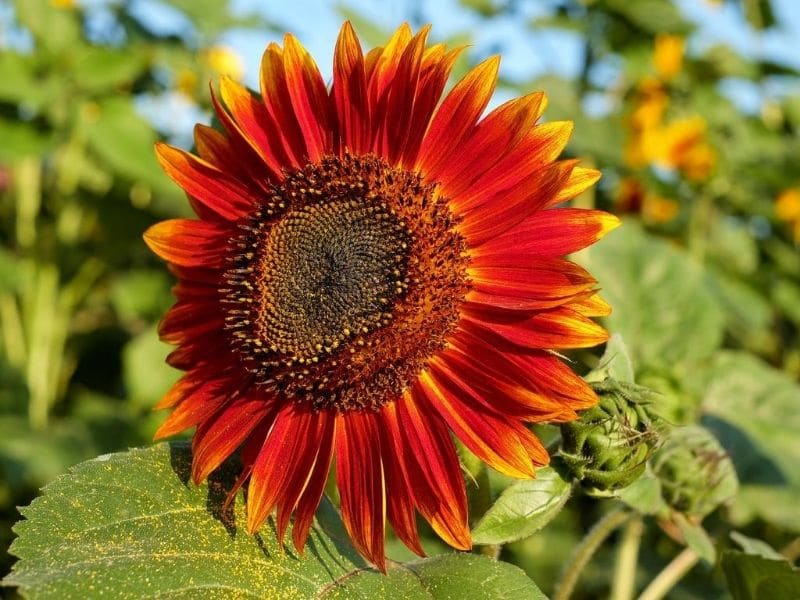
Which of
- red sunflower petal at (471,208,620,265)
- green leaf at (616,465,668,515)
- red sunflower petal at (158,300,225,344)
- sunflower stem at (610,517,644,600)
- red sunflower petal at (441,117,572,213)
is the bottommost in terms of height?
sunflower stem at (610,517,644,600)

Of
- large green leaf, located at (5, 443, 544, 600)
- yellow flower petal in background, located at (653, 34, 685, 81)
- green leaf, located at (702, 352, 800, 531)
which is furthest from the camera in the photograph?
yellow flower petal in background, located at (653, 34, 685, 81)

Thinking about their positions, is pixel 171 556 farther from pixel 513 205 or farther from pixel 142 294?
pixel 142 294

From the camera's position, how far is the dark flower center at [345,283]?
1146 millimetres

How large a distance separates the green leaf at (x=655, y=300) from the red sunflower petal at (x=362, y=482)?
28.4 inches

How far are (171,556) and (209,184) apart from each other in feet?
1.55

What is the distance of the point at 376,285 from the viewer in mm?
1173

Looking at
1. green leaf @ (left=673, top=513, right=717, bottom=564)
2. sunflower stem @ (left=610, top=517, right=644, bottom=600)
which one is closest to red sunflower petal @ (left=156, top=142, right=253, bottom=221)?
green leaf @ (left=673, top=513, right=717, bottom=564)

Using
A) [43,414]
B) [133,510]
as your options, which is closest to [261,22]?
[43,414]

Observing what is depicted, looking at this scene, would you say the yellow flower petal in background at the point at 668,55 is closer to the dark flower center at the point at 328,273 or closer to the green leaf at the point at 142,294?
the green leaf at the point at 142,294

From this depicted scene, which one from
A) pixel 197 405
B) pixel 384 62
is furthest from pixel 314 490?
pixel 384 62

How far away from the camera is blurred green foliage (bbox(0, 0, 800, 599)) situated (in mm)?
1904

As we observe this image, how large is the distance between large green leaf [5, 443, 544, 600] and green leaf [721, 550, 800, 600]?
344mm

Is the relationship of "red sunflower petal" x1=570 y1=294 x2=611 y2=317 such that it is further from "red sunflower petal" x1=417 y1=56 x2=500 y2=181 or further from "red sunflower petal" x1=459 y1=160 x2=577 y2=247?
"red sunflower petal" x1=417 y1=56 x2=500 y2=181

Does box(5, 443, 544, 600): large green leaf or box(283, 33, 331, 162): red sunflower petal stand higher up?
box(283, 33, 331, 162): red sunflower petal
